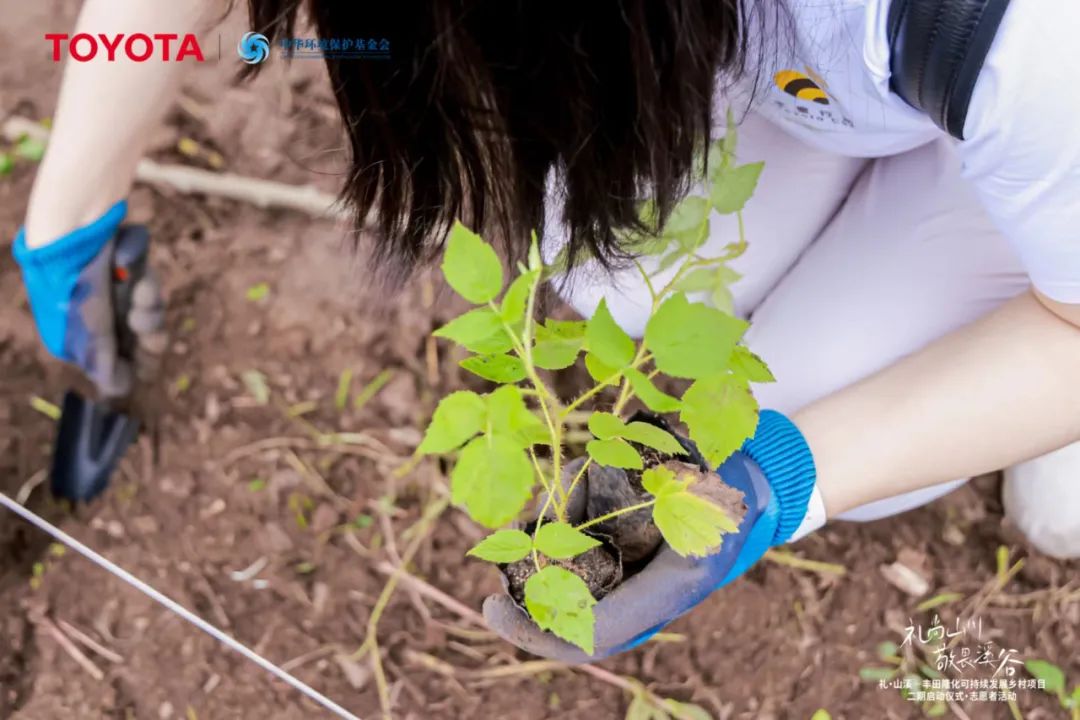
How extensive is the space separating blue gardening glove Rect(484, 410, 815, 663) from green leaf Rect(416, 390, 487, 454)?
10.7 inches

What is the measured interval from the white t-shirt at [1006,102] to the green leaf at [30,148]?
3.97 ft

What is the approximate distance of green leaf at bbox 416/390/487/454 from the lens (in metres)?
0.51

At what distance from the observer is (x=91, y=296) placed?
1210 mm

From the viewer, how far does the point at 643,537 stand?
2.58 feet

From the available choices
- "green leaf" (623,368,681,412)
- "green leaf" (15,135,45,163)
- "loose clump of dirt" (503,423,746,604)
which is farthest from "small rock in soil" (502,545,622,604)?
"green leaf" (15,135,45,163)

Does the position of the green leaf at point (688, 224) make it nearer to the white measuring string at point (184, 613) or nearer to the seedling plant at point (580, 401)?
the seedling plant at point (580, 401)

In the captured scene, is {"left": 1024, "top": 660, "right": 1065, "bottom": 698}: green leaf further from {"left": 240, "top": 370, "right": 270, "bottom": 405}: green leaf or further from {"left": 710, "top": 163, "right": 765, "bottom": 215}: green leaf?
{"left": 240, "top": 370, "right": 270, "bottom": 405}: green leaf

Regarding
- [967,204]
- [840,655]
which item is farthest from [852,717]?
[967,204]

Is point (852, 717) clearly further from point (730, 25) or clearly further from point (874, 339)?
point (730, 25)

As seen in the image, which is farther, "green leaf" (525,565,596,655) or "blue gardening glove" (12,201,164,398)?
"blue gardening glove" (12,201,164,398)

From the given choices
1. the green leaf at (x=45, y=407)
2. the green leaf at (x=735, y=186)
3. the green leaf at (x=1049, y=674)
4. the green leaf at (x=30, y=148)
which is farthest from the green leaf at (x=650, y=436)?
the green leaf at (x=30, y=148)

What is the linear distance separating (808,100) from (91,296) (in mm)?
966

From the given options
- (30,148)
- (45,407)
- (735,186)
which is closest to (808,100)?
(735,186)

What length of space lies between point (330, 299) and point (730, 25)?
2.98 feet
